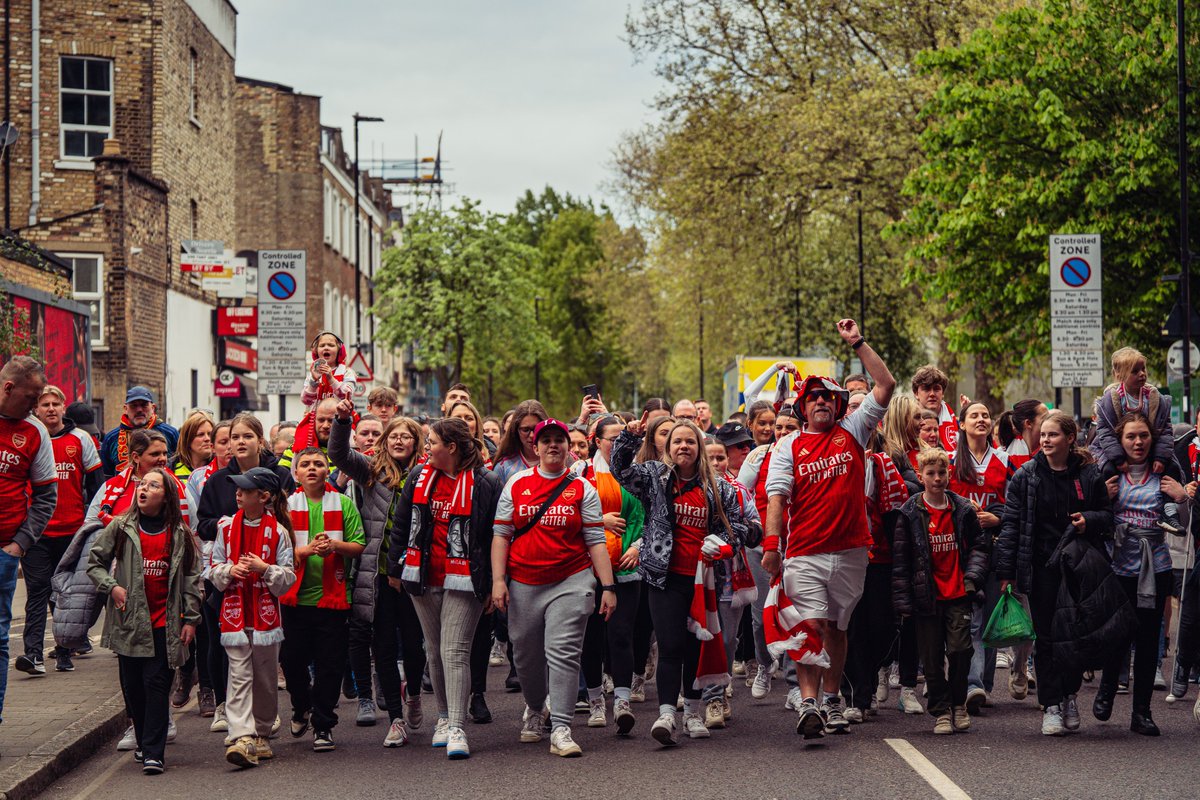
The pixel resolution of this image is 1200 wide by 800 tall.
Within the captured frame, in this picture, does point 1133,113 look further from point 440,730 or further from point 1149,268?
point 440,730

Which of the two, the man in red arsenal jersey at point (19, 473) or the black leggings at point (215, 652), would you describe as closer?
the man in red arsenal jersey at point (19, 473)

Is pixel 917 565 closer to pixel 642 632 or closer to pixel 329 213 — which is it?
pixel 642 632

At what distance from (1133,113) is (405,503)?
75.1ft

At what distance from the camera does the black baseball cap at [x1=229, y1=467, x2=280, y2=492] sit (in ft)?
29.6

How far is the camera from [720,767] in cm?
855

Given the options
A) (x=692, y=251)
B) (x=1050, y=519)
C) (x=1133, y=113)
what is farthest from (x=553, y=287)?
(x=1050, y=519)

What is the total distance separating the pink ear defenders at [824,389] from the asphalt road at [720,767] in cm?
191

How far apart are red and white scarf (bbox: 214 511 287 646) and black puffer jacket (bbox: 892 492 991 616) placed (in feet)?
12.1

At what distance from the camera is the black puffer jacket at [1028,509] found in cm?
953

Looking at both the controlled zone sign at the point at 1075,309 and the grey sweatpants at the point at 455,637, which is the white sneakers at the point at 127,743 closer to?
the grey sweatpants at the point at 455,637

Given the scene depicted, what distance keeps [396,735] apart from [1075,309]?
11.5 meters

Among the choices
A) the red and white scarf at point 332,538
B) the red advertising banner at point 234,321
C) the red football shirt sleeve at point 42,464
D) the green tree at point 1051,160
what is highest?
the green tree at point 1051,160

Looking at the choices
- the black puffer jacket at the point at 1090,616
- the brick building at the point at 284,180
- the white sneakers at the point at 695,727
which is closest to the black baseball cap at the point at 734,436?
the white sneakers at the point at 695,727

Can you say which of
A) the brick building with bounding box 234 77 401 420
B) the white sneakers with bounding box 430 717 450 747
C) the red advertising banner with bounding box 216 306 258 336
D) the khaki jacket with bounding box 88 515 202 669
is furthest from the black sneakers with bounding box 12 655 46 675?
the brick building with bounding box 234 77 401 420
